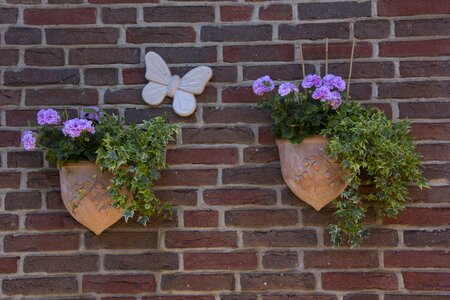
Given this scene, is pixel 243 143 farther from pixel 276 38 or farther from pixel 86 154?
pixel 86 154

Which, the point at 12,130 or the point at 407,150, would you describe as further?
the point at 12,130

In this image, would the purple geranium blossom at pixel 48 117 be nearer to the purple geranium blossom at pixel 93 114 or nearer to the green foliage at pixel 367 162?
the purple geranium blossom at pixel 93 114

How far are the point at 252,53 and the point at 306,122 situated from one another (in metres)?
0.35

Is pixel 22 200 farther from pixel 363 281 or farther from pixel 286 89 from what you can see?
pixel 363 281

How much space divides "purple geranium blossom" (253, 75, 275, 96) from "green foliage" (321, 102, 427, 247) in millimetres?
222

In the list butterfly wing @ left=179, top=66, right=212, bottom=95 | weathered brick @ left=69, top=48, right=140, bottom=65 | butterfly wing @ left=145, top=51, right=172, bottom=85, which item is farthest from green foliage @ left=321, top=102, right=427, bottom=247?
weathered brick @ left=69, top=48, right=140, bottom=65

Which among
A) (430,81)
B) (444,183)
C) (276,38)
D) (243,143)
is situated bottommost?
(444,183)

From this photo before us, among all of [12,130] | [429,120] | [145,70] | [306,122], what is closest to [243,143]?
[306,122]

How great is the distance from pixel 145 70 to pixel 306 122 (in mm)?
601

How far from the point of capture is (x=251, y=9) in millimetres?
2195

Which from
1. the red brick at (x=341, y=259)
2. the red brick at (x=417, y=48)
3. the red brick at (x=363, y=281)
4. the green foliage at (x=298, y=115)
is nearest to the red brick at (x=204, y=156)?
the green foliage at (x=298, y=115)

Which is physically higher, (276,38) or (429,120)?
(276,38)

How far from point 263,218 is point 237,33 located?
65 cm

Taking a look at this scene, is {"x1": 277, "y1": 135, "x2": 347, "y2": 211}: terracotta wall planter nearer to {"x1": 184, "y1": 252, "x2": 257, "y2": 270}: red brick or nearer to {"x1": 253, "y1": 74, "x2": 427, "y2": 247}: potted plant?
{"x1": 253, "y1": 74, "x2": 427, "y2": 247}: potted plant
